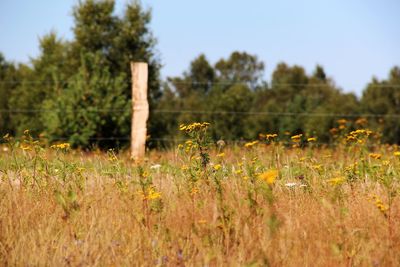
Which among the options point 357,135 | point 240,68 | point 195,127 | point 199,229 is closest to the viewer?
point 199,229

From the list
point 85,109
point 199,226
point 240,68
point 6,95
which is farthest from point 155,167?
point 240,68

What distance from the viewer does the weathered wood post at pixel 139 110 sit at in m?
9.50

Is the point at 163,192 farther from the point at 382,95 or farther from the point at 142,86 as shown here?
the point at 382,95

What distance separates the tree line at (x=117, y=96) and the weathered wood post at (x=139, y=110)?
6.46 ft

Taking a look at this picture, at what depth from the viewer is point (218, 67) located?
7831 cm

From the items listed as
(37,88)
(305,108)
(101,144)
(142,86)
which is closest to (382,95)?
(305,108)

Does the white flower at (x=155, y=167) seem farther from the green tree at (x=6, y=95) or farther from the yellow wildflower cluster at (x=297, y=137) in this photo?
the green tree at (x=6, y=95)

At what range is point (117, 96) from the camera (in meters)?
20.3

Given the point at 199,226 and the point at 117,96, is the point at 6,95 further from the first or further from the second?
the point at 199,226

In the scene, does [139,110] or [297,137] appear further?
[139,110]

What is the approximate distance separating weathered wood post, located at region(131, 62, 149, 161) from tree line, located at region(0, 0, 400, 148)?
6.46 feet

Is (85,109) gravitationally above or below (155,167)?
above

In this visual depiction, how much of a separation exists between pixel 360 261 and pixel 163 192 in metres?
1.82

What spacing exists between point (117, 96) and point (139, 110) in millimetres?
10965
